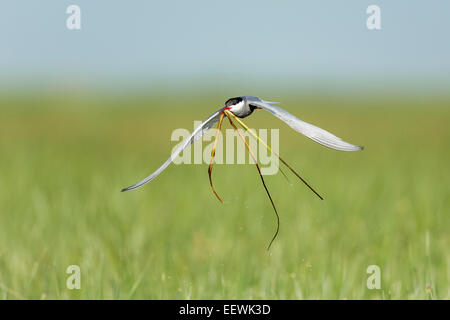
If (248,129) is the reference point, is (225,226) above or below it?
below

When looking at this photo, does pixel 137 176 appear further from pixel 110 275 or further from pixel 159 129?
pixel 159 129

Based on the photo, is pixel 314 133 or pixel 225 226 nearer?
pixel 314 133

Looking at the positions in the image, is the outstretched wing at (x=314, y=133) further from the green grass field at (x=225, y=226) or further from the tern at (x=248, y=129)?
the green grass field at (x=225, y=226)

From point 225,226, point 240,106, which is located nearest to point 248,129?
point 240,106

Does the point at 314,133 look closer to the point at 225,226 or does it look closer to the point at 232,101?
the point at 232,101

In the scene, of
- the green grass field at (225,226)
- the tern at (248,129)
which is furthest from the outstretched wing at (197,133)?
the green grass field at (225,226)

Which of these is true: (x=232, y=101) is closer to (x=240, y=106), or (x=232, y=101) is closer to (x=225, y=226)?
(x=240, y=106)

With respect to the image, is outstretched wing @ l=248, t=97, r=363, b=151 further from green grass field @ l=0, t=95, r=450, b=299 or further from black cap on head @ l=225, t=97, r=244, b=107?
green grass field @ l=0, t=95, r=450, b=299

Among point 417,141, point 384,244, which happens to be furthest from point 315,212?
point 417,141

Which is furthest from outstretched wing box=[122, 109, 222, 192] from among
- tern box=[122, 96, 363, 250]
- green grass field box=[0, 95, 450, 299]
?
green grass field box=[0, 95, 450, 299]
